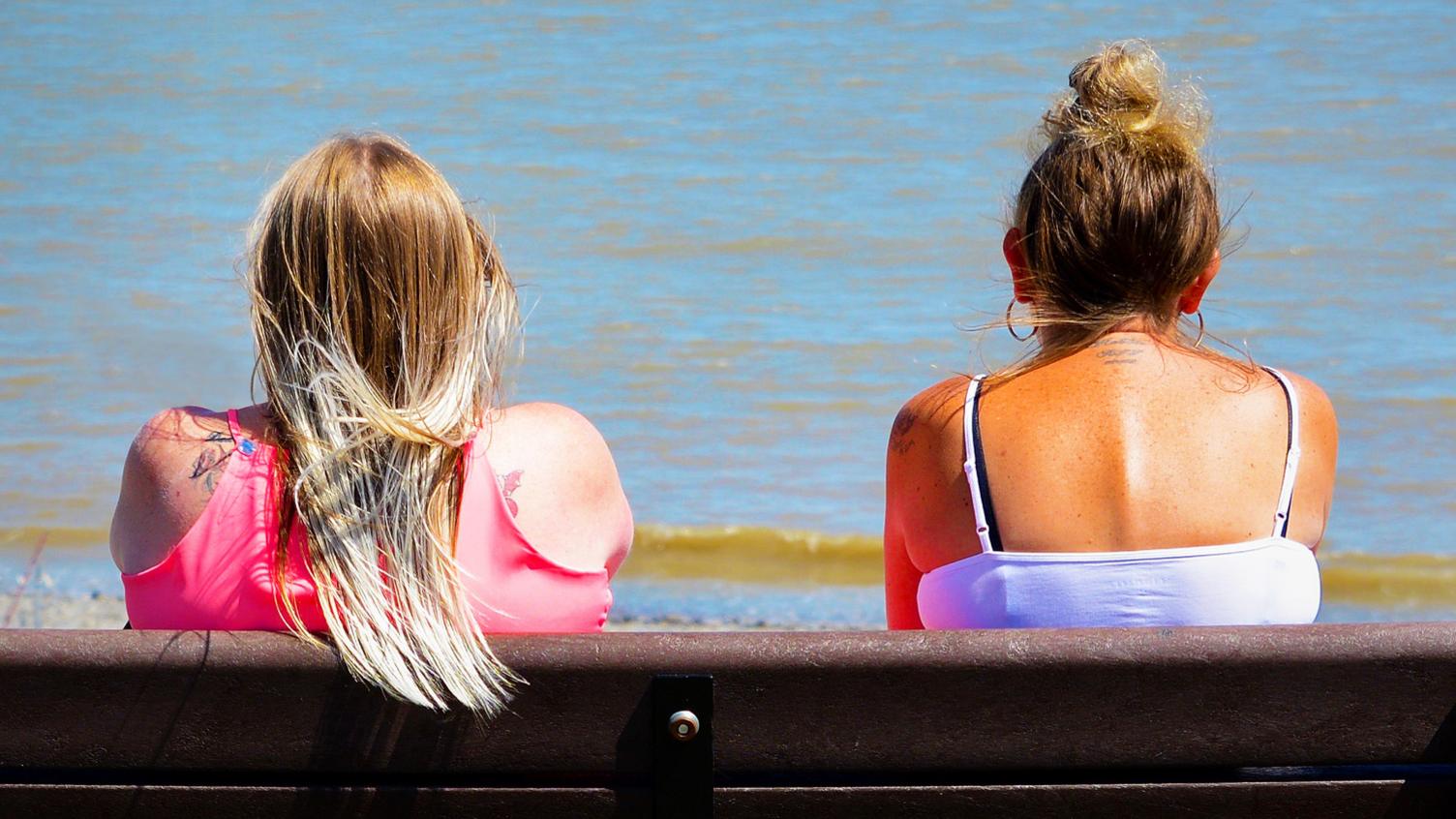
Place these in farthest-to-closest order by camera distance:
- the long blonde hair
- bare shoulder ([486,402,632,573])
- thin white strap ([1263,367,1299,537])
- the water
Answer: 1. the water
2. thin white strap ([1263,367,1299,537])
3. bare shoulder ([486,402,632,573])
4. the long blonde hair

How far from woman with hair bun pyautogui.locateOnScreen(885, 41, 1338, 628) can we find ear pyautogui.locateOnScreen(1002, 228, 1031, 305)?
20mm

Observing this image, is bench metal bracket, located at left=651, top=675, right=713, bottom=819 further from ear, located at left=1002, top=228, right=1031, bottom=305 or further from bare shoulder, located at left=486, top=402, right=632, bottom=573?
ear, located at left=1002, top=228, right=1031, bottom=305

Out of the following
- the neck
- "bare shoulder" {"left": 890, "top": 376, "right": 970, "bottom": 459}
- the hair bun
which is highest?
the hair bun

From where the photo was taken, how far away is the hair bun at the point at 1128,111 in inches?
83.7

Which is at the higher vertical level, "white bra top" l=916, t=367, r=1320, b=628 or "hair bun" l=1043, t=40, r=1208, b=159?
"hair bun" l=1043, t=40, r=1208, b=159

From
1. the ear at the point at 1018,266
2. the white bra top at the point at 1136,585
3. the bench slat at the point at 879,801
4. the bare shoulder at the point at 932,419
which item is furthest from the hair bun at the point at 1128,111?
the bench slat at the point at 879,801

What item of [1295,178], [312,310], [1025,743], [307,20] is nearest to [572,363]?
[1295,178]

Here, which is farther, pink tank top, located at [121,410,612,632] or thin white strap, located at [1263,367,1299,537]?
thin white strap, located at [1263,367,1299,537]

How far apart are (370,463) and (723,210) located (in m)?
7.64

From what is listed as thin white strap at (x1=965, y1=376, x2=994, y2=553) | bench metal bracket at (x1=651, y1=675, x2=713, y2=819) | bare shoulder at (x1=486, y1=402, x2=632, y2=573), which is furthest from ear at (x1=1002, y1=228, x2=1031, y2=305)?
bench metal bracket at (x1=651, y1=675, x2=713, y2=819)

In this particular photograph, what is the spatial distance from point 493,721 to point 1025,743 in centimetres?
49

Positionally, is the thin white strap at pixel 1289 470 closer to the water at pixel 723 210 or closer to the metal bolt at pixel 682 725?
the metal bolt at pixel 682 725

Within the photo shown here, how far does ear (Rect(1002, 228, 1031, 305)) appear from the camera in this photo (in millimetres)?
2170

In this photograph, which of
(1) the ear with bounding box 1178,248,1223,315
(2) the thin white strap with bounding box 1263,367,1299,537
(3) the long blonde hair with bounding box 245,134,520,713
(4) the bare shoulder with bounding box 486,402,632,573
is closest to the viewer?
(3) the long blonde hair with bounding box 245,134,520,713
